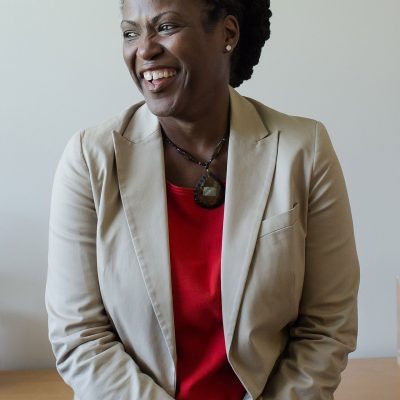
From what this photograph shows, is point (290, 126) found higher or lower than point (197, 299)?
higher

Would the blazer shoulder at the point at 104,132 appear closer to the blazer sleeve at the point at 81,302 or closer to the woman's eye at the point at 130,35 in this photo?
the blazer sleeve at the point at 81,302

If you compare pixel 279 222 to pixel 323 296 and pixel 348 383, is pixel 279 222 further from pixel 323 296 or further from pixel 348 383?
pixel 348 383

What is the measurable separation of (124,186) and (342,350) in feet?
1.74

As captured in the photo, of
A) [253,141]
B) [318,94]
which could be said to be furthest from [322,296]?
[318,94]

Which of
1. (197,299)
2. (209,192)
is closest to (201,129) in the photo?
(209,192)

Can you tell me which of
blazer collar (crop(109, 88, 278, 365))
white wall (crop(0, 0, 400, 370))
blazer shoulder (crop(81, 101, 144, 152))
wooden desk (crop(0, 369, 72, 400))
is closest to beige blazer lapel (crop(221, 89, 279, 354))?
blazer collar (crop(109, 88, 278, 365))

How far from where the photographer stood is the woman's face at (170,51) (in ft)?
4.13

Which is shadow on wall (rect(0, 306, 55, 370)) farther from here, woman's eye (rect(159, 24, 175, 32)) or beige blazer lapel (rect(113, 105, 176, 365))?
woman's eye (rect(159, 24, 175, 32))

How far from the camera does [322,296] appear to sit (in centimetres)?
140

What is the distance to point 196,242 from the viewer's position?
53.7 inches

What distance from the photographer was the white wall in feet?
6.59

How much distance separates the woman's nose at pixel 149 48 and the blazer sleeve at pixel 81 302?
230 mm

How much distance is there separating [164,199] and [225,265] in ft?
0.55

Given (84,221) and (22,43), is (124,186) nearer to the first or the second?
(84,221)
